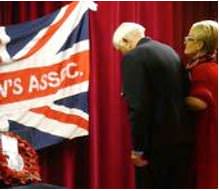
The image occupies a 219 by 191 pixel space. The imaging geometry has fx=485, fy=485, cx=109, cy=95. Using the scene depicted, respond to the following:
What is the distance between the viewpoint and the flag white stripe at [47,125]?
8.75 feet

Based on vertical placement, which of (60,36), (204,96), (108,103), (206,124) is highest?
(60,36)

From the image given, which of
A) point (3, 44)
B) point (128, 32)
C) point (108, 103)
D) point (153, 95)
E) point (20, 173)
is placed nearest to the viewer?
point (20, 173)

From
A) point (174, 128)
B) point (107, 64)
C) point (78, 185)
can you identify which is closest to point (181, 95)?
point (174, 128)

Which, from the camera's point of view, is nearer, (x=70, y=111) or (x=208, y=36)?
(x=208, y=36)

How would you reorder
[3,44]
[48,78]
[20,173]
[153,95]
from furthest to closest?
[48,78], [3,44], [153,95], [20,173]

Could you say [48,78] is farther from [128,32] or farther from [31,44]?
[128,32]

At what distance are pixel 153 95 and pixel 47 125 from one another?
0.80m

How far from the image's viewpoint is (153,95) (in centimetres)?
212

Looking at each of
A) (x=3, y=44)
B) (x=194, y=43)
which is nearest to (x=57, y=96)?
(x=3, y=44)

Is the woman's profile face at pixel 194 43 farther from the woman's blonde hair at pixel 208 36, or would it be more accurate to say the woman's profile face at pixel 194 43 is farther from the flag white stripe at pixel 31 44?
the flag white stripe at pixel 31 44

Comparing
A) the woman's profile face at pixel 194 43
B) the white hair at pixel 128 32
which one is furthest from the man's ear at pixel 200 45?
the white hair at pixel 128 32

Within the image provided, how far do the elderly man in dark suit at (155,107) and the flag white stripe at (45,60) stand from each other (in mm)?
505

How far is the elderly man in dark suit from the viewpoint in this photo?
2.07 m

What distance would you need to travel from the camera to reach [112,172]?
113 inches
